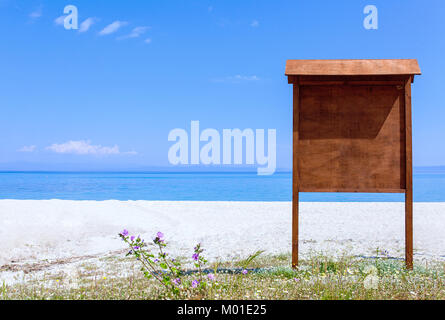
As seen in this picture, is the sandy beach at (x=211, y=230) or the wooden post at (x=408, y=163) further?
the sandy beach at (x=211, y=230)

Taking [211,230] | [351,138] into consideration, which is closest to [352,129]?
[351,138]

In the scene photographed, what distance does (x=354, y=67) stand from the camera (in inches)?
246

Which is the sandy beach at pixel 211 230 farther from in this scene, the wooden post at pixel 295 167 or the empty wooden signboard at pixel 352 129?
the empty wooden signboard at pixel 352 129

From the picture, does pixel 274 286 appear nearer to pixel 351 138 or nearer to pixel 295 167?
pixel 295 167

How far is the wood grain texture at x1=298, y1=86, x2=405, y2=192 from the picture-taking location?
627cm

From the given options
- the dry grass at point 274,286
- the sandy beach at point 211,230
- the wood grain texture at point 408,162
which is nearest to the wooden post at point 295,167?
the dry grass at point 274,286

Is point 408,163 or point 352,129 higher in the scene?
point 352,129

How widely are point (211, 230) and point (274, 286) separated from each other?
644 cm

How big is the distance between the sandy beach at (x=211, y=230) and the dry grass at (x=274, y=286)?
2.07 meters

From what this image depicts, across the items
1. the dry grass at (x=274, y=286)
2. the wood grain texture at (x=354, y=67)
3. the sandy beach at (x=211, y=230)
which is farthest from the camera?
the sandy beach at (x=211, y=230)

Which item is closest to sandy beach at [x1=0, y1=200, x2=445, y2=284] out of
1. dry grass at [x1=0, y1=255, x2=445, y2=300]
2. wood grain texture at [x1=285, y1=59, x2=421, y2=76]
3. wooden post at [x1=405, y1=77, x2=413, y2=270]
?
wooden post at [x1=405, y1=77, x2=413, y2=270]

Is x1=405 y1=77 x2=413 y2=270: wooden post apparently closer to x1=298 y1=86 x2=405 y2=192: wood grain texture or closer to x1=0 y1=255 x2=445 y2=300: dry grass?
x1=298 y1=86 x2=405 y2=192: wood grain texture

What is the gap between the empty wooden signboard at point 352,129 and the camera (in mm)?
6242
